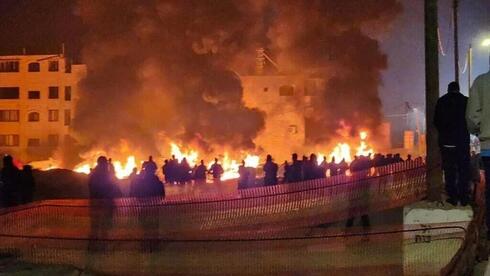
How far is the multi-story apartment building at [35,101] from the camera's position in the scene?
6188 centimetres

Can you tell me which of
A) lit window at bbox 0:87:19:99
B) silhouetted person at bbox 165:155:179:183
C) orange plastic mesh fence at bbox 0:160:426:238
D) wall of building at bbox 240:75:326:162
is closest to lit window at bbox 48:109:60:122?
lit window at bbox 0:87:19:99

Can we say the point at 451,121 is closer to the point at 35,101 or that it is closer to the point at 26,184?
the point at 26,184

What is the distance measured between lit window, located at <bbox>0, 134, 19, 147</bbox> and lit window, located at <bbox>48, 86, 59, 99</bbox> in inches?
188

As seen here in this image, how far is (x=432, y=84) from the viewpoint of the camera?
776 cm

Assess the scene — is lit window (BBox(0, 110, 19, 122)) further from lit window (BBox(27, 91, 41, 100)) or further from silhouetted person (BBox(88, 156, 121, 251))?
silhouetted person (BBox(88, 156, 121, 251))

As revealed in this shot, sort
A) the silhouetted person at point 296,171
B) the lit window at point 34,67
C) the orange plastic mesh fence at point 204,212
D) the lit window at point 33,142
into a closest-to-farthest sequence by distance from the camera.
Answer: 1. the orange plastic mesh fence at point 204,212
2. the silhouetted person at point 296,171
3. the lit window at point 33,142
4. the lit window at point 34,67

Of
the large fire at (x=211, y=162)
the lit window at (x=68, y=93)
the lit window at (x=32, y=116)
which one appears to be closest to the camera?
the large fire at (x=211, y=162)

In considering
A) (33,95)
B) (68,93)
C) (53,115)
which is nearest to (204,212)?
(68,93)

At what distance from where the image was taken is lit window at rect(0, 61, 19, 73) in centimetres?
6375

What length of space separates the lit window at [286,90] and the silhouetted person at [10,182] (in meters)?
40.5

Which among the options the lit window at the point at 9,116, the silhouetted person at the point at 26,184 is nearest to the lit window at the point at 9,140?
the lit window at the point at 9,116

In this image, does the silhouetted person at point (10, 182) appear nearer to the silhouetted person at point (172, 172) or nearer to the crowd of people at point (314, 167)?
the crowd of people at point (314, 167)

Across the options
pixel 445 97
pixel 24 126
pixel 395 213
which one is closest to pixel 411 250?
pixel 445 97

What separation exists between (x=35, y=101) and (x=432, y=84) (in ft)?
195
